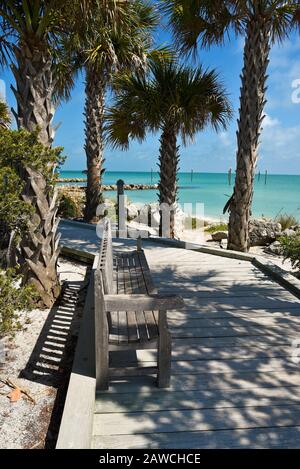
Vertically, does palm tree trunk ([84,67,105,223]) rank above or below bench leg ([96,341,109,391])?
above

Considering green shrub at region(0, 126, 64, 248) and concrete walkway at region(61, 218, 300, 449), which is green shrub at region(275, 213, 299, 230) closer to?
concrete walkway at region(61, 218, 300, 449)

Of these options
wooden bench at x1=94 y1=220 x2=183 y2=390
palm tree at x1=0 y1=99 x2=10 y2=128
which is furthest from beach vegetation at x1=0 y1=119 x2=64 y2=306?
palm tree at x1=0 y1=99 x2=10 y2=128

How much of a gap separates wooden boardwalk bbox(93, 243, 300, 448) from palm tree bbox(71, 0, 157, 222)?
25.7ft

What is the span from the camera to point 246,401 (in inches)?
105

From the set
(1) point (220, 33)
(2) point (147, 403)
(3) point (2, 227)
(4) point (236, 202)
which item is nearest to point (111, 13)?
(3) point (2, 227)

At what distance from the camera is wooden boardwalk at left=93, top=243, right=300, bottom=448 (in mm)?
2330

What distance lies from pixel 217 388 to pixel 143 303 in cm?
98

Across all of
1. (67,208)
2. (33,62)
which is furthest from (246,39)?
(67,208)

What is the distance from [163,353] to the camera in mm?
2719

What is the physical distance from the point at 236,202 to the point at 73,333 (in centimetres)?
475

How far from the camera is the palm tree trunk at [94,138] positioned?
1157cm

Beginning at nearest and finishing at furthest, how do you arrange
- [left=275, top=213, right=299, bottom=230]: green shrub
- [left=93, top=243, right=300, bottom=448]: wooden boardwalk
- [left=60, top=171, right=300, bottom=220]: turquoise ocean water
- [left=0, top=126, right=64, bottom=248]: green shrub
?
[left=93, top=243, right=300, bottom=448]: wooden boardwalk, [left=0, top=126, right=64, bottom=248]: green shrub, [left=275, top=213, right=299, bottom=230]: green shrub, [left=60, top=171, right=300, bottom=220]: turquoise ocean water

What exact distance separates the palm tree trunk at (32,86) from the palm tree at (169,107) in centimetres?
466

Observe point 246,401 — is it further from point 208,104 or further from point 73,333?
point 208,104
